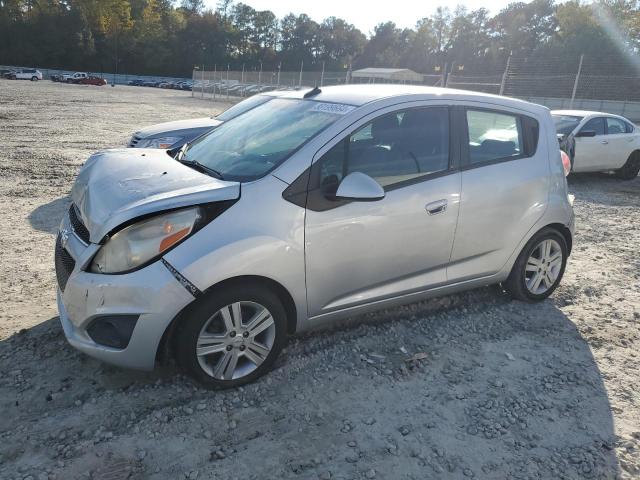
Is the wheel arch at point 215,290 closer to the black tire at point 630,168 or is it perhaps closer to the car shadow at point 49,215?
the car shadow at point 49,215

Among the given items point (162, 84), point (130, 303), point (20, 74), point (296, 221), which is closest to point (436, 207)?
point (296, 221)

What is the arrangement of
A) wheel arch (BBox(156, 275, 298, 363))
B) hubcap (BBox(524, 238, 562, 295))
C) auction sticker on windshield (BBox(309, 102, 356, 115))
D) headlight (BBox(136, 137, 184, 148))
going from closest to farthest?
1. wheel arch (BBox(156, 275, 298, 363))
2. auction sticker on windshield (BBox(309, 102, 356, 115))
3. hubcap (BBox(524, 238, 562, 295))
4. headlight (BBox(136, 137, 184, 148))

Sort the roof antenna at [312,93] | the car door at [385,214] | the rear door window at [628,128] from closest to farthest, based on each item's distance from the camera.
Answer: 1. the car door at [385,214]
2. the roof antenna at [312,93]
3. the rear door window at [628,128]

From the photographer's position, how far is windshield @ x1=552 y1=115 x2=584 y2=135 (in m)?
10.3

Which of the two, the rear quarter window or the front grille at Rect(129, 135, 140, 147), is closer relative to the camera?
the rear quarter window

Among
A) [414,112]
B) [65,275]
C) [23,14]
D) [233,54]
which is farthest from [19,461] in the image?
[233,54]

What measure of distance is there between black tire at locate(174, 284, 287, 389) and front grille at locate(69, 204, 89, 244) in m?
0.80

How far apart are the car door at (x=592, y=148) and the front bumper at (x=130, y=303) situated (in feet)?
31.7

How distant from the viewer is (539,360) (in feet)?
11.7

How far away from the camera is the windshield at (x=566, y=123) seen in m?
10.3

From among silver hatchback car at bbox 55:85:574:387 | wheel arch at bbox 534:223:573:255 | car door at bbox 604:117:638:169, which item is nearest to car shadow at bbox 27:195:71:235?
silver hatchback car at bbox 55:85:574:387

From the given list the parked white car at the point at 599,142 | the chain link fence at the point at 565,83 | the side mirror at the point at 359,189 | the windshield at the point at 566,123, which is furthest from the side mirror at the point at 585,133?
the side mirror at the point at 359,189

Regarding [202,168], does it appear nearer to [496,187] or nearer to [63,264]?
[63,264]

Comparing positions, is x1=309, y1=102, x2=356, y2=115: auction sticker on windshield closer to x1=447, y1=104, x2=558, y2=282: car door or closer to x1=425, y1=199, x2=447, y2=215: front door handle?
x1=425, y1=199, x2=447, y2=215: front door handle
